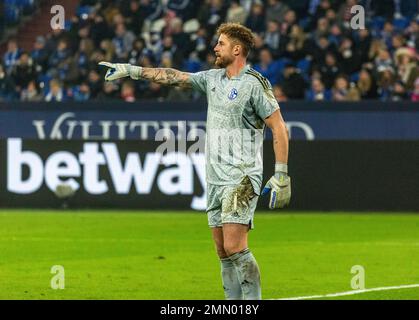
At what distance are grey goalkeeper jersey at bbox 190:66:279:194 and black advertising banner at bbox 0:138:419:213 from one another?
12018 millimetres

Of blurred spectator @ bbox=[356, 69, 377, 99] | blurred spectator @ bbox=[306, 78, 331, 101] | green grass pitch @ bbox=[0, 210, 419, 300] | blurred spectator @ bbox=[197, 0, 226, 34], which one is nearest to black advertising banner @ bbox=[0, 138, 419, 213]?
green grass pitch @ bbox=[0, 210, 419, 300]

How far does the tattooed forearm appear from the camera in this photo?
978 cm

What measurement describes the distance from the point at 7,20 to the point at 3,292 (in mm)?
16727

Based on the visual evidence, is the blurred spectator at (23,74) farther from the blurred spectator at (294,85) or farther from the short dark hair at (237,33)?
the short dark hair at (237,33)

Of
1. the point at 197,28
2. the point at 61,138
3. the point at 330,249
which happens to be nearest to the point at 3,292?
the point at 330,249

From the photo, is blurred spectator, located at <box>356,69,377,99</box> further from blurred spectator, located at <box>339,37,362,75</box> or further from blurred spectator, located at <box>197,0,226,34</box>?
blurred spectator, located at <box>197,0,226,34</box>

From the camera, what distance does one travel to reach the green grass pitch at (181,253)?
1235 centimetres

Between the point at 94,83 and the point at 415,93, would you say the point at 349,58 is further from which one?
the point at 94,83

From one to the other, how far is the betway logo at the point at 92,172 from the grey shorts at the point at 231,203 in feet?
40.0

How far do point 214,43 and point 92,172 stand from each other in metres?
4.55

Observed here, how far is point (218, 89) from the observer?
9.51 m

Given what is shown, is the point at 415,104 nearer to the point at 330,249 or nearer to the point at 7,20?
the point at 330,249

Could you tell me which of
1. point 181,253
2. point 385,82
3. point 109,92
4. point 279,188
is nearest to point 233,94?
point 279,188

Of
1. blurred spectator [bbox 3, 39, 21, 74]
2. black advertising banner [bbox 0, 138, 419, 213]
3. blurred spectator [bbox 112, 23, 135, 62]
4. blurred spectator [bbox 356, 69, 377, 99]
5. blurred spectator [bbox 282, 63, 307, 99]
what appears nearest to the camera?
black advertising banner [bbox 0, 138, 419, 213]
